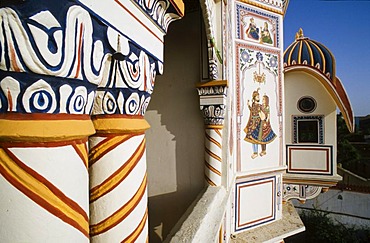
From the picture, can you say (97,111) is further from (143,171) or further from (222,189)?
(222,189)

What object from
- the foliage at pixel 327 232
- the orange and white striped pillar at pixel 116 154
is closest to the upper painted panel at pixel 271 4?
the orange and white striped pillar at pixel 116 154

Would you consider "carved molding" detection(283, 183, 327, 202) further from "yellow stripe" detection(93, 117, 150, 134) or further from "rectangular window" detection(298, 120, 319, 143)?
"yellow stripe" detection(93, 117, 150, 134)

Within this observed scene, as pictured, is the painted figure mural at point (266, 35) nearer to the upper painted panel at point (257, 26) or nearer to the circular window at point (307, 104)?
the upper painted panel at point (257, 26)

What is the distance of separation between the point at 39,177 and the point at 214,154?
2409 mm

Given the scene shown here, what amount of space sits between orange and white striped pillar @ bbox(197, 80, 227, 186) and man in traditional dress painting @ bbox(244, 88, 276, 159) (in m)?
1.02

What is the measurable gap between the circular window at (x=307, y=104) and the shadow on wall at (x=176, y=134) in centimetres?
372

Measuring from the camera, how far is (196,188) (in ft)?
9.80

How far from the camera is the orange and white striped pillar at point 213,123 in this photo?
8.77 ft

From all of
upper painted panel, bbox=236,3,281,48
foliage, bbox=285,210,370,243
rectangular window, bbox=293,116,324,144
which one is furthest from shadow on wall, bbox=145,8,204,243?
foliage, bbox=285,210,370,243

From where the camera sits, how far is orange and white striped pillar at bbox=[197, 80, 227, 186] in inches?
105

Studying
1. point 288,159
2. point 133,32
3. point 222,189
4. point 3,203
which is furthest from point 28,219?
point 288,159

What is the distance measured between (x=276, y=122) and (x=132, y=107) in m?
3.62

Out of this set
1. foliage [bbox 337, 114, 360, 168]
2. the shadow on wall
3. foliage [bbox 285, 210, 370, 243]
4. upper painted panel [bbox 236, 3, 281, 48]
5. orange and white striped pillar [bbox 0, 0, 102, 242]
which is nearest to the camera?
orange and white striped pillar [bbox 0, 0, 102, 242]

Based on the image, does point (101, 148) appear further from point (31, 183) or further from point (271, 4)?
point (271, 4)
